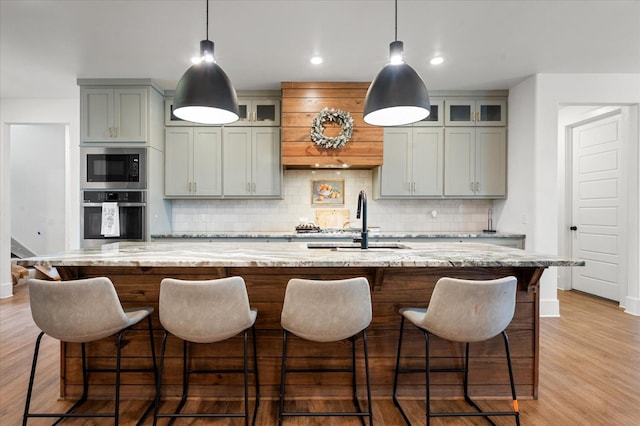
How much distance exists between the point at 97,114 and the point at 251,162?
180cm

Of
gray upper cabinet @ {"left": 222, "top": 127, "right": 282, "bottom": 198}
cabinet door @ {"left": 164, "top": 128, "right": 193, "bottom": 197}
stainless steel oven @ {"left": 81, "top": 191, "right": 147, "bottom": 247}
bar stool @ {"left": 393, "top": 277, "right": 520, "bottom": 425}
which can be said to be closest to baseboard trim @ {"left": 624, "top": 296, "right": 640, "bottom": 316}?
bar stool @ {"left": 393, "top": 277, "right": 520, "bottom": 425}

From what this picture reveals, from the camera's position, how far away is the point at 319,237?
3.85 meters

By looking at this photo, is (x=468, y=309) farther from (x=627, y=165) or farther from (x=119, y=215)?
(x=627, y=165)

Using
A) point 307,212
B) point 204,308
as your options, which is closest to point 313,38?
point 307,212

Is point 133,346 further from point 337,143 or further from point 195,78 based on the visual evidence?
point 337,143

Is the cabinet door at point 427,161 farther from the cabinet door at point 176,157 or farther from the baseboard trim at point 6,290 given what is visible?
the baseboard trim at point 6,290

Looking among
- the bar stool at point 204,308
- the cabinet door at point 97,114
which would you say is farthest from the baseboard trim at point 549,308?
the cabinet door at point 97,114

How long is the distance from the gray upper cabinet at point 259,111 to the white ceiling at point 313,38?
29 cm

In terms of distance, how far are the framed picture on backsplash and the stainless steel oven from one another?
2068mm

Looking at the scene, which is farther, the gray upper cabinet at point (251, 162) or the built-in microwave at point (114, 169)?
the gray upper cabinet at point (251, 162)

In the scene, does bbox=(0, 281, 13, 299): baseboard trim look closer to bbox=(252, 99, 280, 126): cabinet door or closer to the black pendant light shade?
bbox=(252, 99, 280, 126): cabinet door

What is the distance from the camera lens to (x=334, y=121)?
3977 millimetres

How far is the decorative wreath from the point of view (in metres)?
3.94

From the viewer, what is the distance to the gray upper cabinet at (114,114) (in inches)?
152
